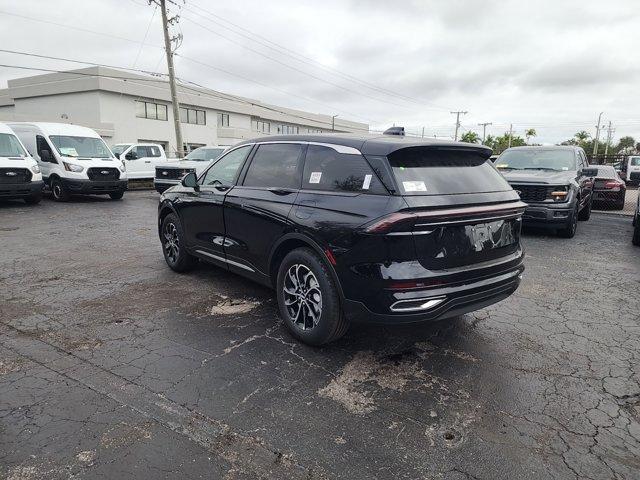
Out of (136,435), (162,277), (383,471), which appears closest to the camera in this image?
(383,471)

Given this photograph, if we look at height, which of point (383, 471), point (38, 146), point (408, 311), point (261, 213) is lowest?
point (383, 471)

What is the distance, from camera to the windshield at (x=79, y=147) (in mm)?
14070

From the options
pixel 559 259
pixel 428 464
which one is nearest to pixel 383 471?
pixel 428 464

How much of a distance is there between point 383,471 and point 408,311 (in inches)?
44.2

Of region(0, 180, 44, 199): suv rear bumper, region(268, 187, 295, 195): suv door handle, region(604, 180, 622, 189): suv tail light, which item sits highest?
region(268, 187, 295, 195): suv door handle

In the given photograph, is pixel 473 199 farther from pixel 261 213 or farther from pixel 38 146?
pixel 38 146

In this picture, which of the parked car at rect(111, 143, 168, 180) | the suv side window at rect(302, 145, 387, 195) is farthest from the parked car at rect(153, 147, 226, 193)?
the suv side window at rect(302, 145, 387, 195)

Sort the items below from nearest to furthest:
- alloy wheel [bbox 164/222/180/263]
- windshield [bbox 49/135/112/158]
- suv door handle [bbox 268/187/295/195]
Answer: suv door handle [bbox 268/187/295/195], alloy wheel [bbox 164/222/180/263], windshield [bbox 49/135/112/158]

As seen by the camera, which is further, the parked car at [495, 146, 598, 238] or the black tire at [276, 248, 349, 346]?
the parked car at [495, 146, 598, 238]

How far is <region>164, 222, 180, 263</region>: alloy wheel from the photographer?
593 centimetres

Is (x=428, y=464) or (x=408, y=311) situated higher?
(x=408, y=311)

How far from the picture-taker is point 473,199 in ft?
11.6

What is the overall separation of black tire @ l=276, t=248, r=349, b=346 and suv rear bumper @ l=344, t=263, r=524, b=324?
17 centimetres

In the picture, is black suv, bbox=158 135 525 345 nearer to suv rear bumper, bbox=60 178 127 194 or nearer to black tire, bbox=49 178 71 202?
suv rear bumper, bbox=60 178 127 194
